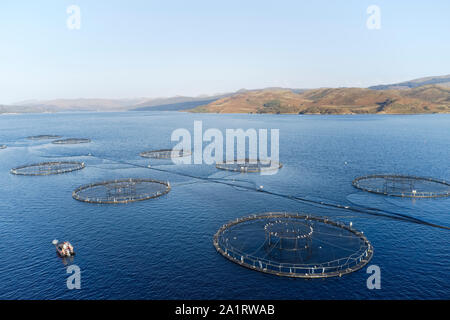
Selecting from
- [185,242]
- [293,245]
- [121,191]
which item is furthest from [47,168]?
[293,245]

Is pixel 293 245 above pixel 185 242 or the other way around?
the other way around

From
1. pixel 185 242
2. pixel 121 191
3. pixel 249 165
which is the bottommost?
pixel 185 242

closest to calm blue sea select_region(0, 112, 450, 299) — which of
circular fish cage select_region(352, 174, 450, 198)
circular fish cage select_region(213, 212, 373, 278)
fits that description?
circular fish cage select_region(213, 212, 373, 278)

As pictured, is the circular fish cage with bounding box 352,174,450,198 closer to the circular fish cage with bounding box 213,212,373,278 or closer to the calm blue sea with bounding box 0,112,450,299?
the calm blue sea with bounding box 0,112,450,299

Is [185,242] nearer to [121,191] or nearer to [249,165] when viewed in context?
[121,191]

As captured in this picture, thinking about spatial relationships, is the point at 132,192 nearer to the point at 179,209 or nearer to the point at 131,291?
the point at 179,209

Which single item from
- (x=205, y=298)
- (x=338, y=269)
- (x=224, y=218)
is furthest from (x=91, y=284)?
(x=338, y=269)
